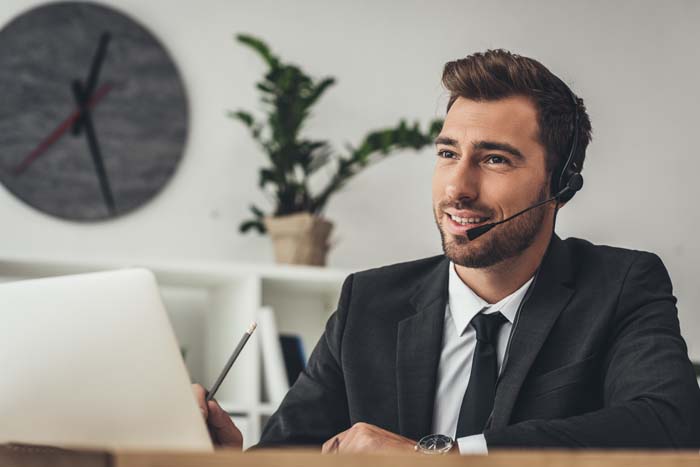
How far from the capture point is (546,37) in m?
3.63

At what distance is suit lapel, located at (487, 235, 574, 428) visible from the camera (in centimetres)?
159

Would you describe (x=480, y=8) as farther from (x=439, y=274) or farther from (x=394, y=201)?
(x=439, y=274)

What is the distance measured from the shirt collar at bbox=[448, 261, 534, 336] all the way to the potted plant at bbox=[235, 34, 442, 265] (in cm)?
115

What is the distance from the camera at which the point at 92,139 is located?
3.12 metres

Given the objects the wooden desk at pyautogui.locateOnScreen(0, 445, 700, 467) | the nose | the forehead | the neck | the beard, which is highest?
the forehead

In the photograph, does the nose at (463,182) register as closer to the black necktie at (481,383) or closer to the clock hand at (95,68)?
the black necktie at (481,383)

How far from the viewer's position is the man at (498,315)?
1589mm

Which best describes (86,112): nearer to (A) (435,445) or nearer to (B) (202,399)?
(B) (202,399)

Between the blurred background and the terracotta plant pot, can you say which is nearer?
the terracotta plant pot

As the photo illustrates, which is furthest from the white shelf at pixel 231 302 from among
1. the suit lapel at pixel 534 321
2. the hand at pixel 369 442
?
the hand at pixel 369 442

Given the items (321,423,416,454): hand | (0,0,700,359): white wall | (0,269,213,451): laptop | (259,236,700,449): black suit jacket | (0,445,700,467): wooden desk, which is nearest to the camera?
(0,445,700,467): wooden desk

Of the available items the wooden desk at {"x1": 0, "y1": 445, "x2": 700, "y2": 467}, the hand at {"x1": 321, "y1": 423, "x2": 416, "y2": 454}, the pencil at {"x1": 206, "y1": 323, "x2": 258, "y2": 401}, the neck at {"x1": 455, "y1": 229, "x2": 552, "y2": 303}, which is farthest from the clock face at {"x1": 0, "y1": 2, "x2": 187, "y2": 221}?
the wooden desk at {"x1": 0, "y1": 445, "x2": 700, "y2": 467}

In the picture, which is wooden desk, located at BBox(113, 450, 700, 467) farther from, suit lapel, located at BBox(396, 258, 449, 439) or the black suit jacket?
suit lapel, located at BBox(396, 258, 449, 439)

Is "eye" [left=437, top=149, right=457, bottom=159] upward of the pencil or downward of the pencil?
upward
